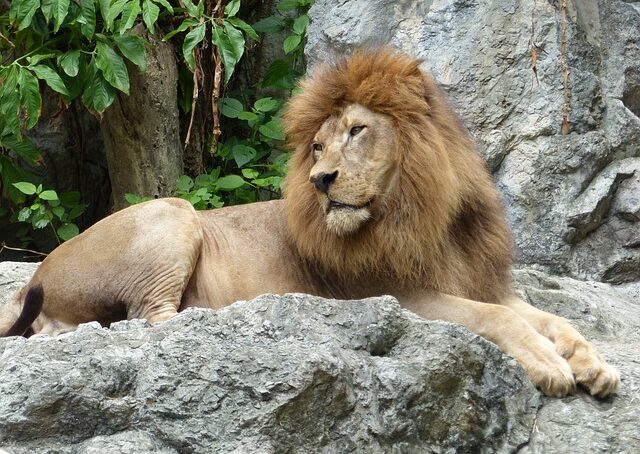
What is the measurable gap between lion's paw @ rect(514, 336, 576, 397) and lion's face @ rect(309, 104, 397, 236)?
90 cm

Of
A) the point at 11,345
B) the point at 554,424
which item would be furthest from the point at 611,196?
the point at 11,345

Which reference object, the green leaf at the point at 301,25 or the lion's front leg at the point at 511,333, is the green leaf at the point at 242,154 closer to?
the green leaf at the point at 301,25

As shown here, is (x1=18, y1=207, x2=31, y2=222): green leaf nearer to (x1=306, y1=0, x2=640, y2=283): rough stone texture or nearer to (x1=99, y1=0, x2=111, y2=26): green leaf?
(x1=99, y1=0, x2=111, y2=26): green leaf

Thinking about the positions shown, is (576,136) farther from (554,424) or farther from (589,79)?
(554,424)

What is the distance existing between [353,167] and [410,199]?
0.27 m

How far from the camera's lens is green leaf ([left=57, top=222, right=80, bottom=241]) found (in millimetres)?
6957

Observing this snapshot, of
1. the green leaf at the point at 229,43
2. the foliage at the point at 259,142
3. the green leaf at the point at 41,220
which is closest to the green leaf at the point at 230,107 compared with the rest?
the foliage at the point at 259,142

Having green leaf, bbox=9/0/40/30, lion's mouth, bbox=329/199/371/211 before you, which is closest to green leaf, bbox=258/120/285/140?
green leaf, bbox=9/0/40/30

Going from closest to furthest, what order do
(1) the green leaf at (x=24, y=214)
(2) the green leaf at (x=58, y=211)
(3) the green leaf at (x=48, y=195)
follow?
(3) the green leaf at (x=48, y=195), (1) the green leaf at (x=24, y=214), (2) the green leaf at (x=58, y=211)

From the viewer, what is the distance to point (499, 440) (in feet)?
11.6

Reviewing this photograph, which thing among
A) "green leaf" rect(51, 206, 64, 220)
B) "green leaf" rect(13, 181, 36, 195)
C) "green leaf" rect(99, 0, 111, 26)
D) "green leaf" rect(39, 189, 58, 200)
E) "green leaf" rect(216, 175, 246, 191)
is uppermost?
"green leaf" rect(99, 0, 111, 26)

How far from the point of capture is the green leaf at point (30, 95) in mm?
6301

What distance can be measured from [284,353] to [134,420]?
1.59ft

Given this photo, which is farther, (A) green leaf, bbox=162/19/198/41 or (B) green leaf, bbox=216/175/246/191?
(B) green leaf, bbox=216/175/246/191
